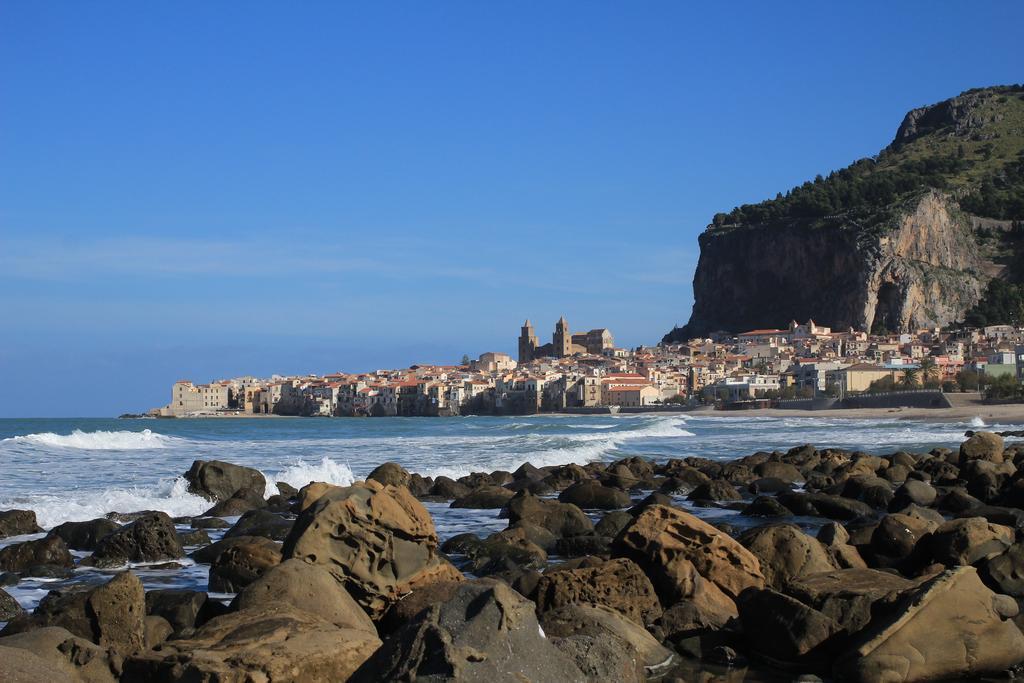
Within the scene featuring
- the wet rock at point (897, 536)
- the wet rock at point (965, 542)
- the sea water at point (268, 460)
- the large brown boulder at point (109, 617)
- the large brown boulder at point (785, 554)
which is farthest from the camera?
the sea water at point (268, 460)

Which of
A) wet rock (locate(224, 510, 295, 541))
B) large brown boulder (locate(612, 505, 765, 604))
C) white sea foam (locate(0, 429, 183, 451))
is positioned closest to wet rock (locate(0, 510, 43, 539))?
wet rock (locate(224, 510, 295, 541))

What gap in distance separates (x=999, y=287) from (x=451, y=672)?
170 meters

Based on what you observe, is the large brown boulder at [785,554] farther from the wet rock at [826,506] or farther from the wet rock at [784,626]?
the wet rock at [826,506]

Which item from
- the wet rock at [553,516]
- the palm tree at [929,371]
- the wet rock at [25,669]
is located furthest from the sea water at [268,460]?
the palm tree at [929,371]

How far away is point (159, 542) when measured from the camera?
43.4 ft

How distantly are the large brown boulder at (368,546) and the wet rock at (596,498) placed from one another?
388 inches

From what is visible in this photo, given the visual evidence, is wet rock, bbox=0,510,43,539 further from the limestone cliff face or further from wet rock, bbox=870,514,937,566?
the limestone cliff face

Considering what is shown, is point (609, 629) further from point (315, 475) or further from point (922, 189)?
point (922, 189)

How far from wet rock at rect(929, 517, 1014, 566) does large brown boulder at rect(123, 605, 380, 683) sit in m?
6.54

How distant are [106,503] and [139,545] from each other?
7.27 metres

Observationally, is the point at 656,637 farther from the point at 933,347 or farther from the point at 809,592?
the point at 933,347

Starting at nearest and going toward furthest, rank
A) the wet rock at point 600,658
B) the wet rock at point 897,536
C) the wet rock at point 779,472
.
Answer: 1. the wet rock at point 600,658
2. the wet rock at point 897,536
3. the wet rock at point 779,472

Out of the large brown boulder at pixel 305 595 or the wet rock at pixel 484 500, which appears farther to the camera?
the wet rock at pixel 484 500

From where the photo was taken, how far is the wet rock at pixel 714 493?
67.2ft
